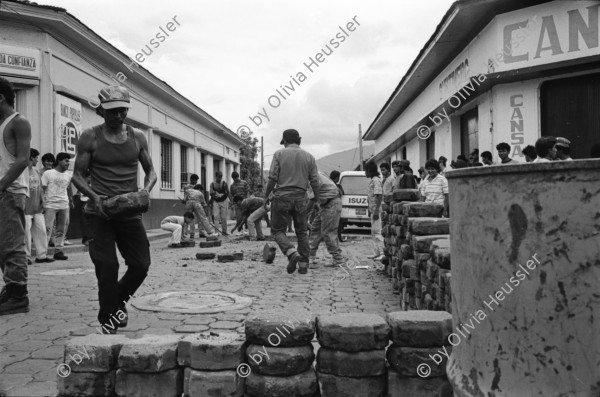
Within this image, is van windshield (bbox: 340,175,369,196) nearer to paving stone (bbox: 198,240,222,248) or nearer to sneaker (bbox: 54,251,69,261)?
paving stone (bbox: 198,240,222,248)

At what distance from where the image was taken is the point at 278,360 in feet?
8.38

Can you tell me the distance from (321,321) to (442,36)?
10257 millimetres

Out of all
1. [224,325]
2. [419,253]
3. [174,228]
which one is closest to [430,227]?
[419,253]

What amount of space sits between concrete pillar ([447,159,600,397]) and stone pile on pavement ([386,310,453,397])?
718 mm

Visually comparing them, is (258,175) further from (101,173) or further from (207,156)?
(101,173)

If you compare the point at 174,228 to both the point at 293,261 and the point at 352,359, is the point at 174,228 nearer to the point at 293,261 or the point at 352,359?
the point at 293,261

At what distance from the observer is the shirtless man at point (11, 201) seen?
14.2ft

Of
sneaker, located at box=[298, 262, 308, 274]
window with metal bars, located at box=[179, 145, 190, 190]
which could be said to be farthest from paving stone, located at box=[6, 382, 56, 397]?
window with metal bars, located at box=[179, 145, 190, 190]

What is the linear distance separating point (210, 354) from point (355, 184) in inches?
478

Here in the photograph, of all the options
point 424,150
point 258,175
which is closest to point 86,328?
point 424,150

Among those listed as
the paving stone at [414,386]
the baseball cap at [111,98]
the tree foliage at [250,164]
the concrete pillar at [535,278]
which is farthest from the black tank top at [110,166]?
the tree foliage at [250,164]

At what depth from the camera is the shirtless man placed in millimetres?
4316

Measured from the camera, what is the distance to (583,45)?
9133 mm

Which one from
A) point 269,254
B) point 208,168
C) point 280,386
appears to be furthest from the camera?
point 208,168
